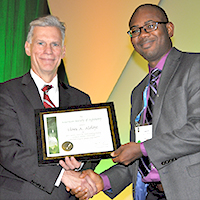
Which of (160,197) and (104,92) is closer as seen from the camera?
(160,197)

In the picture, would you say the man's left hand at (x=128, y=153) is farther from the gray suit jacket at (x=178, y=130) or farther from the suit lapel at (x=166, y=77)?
the suit lapel at (x=166, y=77)

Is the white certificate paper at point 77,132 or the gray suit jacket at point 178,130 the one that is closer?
the gray suit jacket at point 178,130

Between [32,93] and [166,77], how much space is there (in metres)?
1.12

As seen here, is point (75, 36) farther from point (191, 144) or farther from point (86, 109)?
point (191, 144)

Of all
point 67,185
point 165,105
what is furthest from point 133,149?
point 67,185

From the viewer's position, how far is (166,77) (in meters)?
2.28

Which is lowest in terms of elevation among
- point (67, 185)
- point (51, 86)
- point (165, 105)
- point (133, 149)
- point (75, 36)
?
point (67, 185)

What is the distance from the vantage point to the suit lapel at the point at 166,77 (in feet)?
7.18

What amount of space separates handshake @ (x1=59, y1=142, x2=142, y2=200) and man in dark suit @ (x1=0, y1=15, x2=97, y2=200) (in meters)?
0.02

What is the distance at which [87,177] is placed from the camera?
8.37 ft

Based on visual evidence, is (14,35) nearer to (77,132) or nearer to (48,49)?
(48,49)

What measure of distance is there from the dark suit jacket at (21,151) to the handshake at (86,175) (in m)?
0.07

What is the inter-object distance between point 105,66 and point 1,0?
172 cm

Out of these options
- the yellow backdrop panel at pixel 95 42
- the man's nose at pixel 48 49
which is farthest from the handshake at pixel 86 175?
the yellow backdrop panel at pixel 95 42
